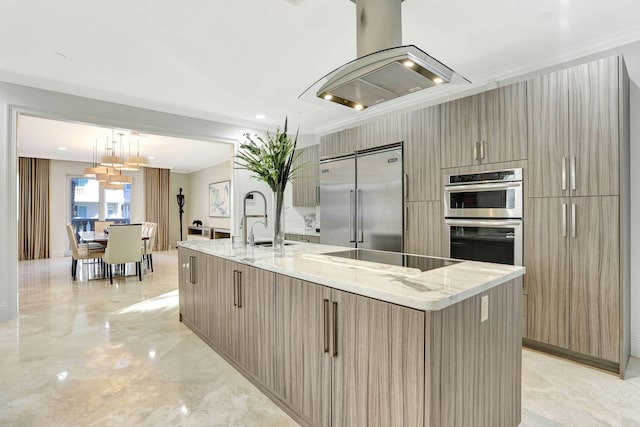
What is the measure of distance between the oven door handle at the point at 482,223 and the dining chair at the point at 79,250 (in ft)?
19.4

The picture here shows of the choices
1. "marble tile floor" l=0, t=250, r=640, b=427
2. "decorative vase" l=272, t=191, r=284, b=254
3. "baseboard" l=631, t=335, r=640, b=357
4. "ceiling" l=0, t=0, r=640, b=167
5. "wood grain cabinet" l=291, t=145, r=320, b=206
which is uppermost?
"ceiling" l=0, t=0, r=640, b=167

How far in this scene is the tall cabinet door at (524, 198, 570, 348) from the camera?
2.48 metres

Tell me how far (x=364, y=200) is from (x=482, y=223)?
1389 mm

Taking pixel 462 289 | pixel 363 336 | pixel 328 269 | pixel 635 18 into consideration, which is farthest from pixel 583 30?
pixel 363 336

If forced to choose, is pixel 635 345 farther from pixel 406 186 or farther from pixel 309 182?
pixel 309 182

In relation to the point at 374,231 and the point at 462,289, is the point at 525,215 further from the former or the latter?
the point at 462,289

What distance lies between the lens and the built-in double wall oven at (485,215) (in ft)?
8.95

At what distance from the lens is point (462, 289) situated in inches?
49.3

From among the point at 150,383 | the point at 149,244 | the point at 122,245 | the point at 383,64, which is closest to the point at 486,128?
the point at 383,64

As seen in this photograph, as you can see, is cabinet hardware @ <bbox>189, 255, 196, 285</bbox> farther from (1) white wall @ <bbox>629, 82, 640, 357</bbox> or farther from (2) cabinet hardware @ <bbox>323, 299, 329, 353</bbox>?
(1) white wall @ <bbox>629, 82, 640, 357</bbox>

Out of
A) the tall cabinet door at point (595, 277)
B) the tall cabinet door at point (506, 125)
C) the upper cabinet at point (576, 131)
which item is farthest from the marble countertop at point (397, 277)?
the tall cabinet door at point (506, 125)

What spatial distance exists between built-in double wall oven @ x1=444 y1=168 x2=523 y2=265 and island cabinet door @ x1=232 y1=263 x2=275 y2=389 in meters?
1.98

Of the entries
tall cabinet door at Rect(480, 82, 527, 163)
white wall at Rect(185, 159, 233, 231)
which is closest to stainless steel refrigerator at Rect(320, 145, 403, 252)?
tall cabinet door at Rect(480, 82, 527, 163)

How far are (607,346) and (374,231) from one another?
218 cm
